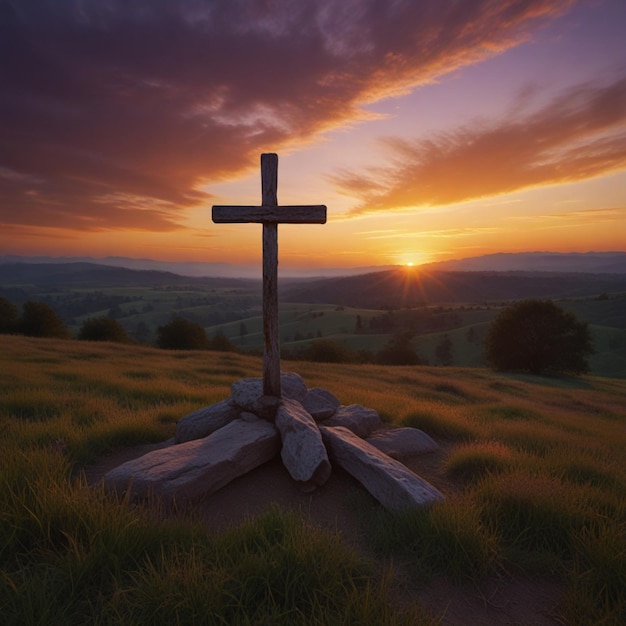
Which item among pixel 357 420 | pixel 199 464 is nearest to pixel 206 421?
pixel 199 464

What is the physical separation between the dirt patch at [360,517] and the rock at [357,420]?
4.05 feet

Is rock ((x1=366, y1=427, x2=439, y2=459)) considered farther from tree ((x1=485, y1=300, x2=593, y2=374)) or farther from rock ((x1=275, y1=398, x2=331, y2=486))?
tree ((x1=485, y1=300, x2=593, y2=374))

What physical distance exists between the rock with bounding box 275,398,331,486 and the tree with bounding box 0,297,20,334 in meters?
49.5

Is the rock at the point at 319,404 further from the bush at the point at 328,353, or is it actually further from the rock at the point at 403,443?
the bush at the point at 328,353

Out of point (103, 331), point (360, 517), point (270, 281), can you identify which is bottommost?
point (103, 331)

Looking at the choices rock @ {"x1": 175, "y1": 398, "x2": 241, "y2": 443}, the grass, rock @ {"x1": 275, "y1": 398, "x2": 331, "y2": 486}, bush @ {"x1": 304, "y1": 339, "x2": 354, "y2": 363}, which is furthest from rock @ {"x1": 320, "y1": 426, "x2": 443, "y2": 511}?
bush @ {"x1": 304, "y1": 339, "x2": 354, "y2": 363}

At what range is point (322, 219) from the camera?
7.09 m

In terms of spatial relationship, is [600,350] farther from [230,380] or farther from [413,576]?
[413,576]

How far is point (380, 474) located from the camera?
5.17 metres

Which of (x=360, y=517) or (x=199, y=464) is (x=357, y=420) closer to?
(x=360, y=517)

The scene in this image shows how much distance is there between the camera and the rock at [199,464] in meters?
4.79

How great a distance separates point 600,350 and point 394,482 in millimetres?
85143

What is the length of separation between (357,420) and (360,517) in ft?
10.3

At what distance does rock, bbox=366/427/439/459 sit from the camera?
7.06m
